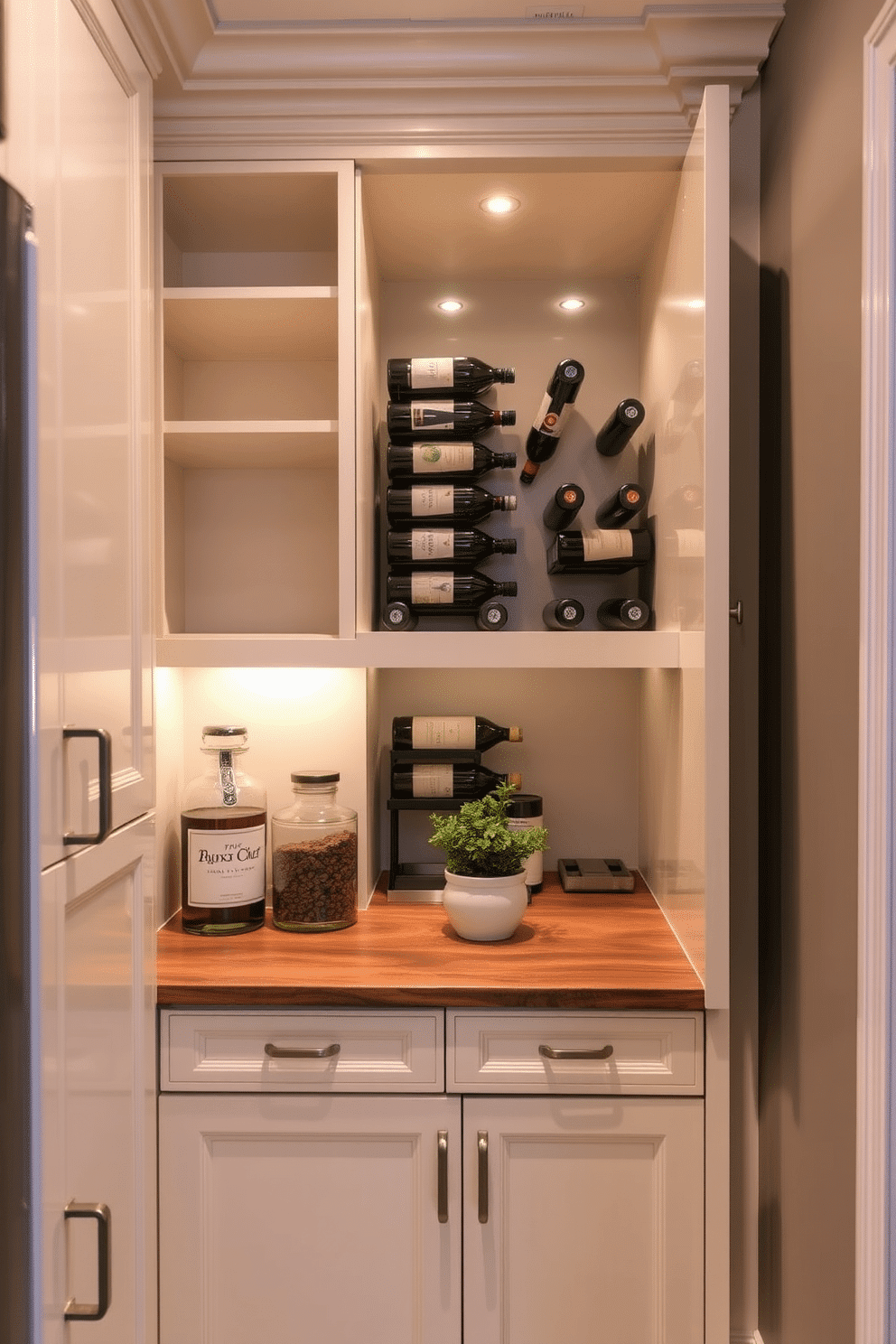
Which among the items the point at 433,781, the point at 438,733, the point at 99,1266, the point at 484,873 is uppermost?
the point at 438,733

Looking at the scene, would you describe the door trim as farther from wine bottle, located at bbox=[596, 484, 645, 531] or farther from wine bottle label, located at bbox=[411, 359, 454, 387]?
wine bottle label, located at bbox=[411, 359, 454, 387]

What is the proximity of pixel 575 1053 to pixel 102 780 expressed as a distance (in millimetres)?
880

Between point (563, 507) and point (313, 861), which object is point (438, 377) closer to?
point (563, 507)

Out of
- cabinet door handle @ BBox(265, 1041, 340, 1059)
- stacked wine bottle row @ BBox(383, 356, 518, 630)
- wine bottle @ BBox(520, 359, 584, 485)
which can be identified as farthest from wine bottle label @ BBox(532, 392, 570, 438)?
cabinet door handle @ BBox(265, 1041, 340, 1059)

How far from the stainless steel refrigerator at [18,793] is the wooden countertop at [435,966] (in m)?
0.67

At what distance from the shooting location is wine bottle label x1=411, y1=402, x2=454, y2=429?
2.02 m

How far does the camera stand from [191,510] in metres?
2.22

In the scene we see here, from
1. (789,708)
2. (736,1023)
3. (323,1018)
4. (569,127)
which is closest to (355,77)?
(569,127)

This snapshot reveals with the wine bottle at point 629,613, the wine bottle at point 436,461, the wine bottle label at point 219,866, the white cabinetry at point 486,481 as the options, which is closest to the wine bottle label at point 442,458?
the wine bottle at point 436,461

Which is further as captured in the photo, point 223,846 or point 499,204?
point 499,204

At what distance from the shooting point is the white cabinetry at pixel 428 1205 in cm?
157

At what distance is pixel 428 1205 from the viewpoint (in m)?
1.57

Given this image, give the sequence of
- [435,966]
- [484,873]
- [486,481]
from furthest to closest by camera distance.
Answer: [486,481] → [484,873] → [435,966]

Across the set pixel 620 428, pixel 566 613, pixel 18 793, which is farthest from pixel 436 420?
pixel 18 793
